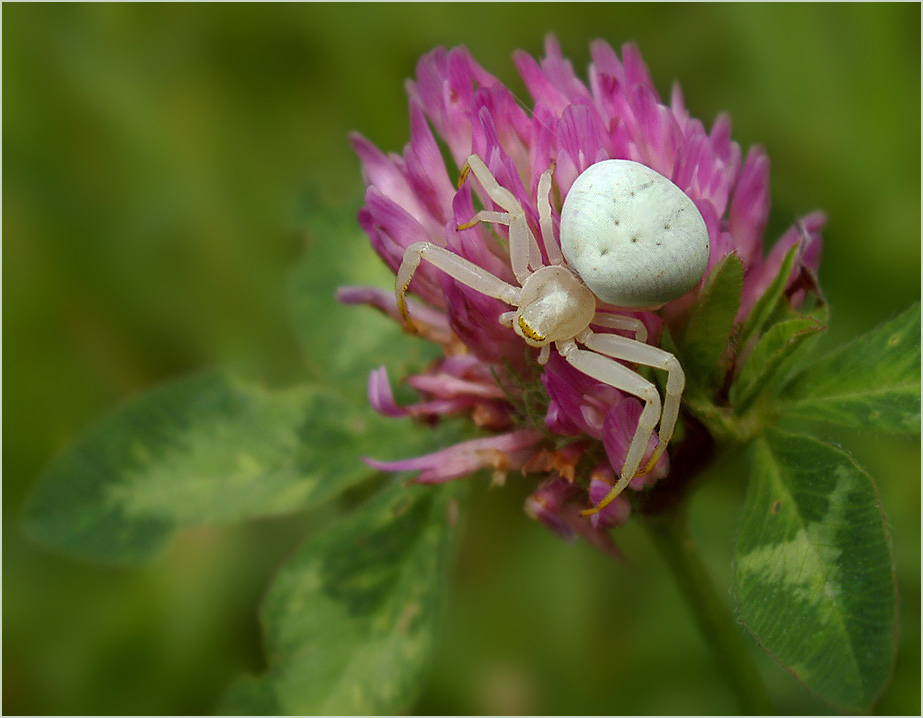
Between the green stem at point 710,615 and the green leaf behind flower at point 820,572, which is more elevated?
Answer: the green leaf behind flower at point 820,572

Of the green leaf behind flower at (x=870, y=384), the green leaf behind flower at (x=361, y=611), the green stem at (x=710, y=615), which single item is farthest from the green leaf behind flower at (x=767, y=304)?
the green leaf behind flower at (x=361, y=611)

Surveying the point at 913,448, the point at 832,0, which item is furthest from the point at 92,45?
the point at 913,448

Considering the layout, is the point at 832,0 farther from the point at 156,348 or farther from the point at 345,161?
the point at 156,348

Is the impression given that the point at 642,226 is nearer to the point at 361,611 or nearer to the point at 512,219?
the point at 512,219

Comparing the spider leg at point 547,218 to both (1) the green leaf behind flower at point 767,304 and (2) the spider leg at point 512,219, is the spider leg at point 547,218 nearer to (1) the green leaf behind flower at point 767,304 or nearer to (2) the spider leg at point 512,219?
(2) the spider leg at point 512,219

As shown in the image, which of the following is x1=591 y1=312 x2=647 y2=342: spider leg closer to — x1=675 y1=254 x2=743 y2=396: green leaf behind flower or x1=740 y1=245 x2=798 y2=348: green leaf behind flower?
x1=675 y1=254 x2=743 y2=396: green leaf behind flower
